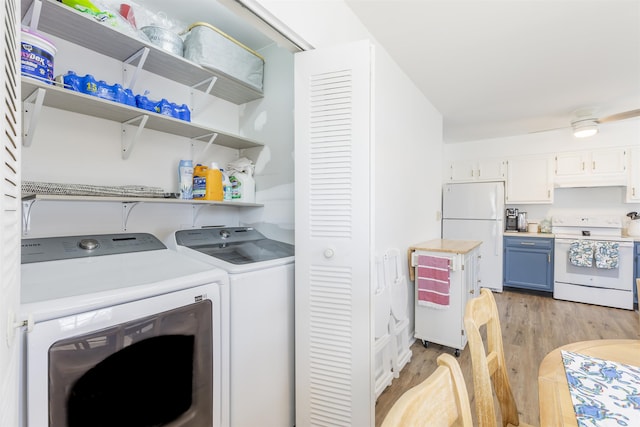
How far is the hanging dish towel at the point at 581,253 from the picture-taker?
3.71m

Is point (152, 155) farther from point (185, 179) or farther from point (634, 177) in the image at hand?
point (634, 177)

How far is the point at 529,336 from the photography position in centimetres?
289

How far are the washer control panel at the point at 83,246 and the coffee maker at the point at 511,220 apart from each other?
497cm

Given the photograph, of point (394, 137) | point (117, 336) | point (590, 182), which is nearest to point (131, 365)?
point (117, 336)

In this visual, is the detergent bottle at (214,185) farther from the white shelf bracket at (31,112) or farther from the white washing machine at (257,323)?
the white shelf bracket at (31,112)

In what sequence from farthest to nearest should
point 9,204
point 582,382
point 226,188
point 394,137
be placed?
point 394,137 → point 226,188 → point 582,382 → point 9,204

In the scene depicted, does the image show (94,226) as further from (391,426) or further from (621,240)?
(621,240)

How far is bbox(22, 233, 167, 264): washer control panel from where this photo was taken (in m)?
1.16

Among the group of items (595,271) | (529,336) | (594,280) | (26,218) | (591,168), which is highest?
(591,168)

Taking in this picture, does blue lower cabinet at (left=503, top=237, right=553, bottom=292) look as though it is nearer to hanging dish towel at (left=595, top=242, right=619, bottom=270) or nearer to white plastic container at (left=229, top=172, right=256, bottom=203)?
hanging dish towel at (left=595, top=242, right=619, bottom=270)

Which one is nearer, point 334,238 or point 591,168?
point 334,238

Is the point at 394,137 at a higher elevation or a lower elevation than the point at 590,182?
higher

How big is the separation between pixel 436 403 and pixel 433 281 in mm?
2140

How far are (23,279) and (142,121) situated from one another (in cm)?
84
